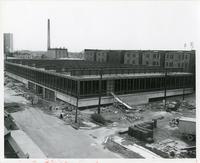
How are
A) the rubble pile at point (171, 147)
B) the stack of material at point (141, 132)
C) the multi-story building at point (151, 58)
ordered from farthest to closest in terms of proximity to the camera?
the multi-story building at point (151, 58) < the stack of material at point (141, 132) < the rubble pile at point (171, 147)

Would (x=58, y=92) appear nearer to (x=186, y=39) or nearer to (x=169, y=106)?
(x=169, y=106)

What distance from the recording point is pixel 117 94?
31547 millimetres

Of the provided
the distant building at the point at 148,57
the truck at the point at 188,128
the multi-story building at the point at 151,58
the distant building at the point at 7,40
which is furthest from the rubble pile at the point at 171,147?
the multi-story building at the point at 151,58

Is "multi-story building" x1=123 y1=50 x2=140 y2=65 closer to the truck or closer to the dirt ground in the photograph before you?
the dirt ground

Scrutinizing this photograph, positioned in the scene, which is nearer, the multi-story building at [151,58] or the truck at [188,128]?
the truck at [188,128]

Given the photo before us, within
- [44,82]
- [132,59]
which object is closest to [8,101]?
[44,82]

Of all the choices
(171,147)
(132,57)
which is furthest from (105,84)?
(132,57)

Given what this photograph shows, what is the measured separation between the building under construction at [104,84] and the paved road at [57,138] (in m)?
4.76

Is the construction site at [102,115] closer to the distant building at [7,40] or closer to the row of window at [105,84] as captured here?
the row of window at [105,84]

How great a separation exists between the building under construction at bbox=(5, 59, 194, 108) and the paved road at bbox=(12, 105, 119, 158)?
15.6ft

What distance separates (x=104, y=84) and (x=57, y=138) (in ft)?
39.9

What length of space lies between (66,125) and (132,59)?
1434 inches

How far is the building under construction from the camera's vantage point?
2912 centimetres

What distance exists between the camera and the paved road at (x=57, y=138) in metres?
16.8
